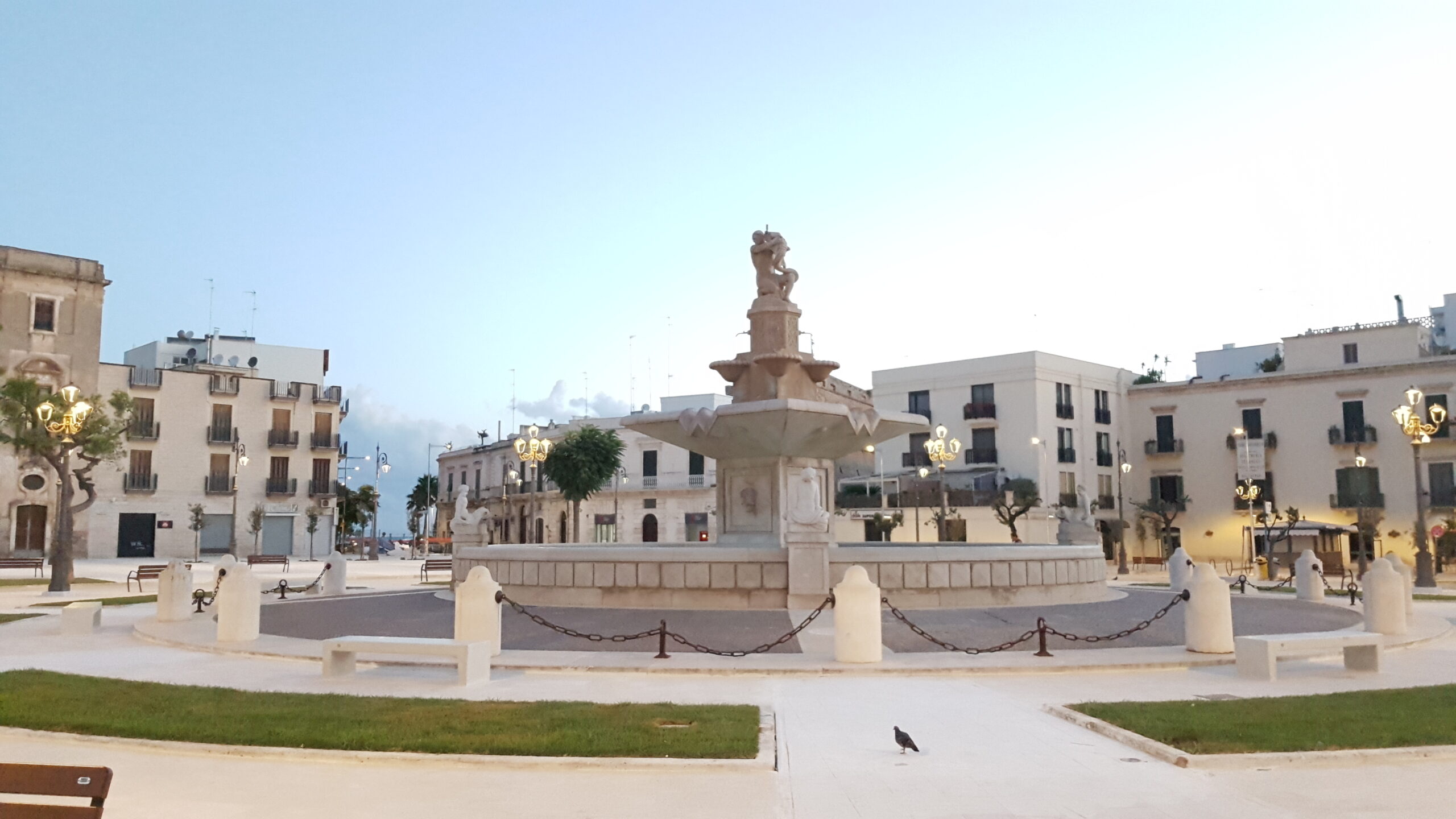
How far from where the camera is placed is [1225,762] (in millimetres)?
7539

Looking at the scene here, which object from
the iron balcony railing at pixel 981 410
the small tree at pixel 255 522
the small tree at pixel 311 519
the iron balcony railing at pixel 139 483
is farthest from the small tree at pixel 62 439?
the iron balcony railing at pixel 981 410

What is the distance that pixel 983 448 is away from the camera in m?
56.7

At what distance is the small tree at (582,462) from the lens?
59.4 meters

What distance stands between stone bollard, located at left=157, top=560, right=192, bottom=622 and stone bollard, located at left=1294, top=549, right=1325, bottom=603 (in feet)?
75.7

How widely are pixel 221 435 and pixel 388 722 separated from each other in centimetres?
5779

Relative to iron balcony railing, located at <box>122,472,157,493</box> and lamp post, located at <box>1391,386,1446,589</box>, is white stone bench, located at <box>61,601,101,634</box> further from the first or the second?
iron balcony railing, located at <box>122,472,157,493</box>

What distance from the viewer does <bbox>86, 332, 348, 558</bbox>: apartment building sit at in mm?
56781

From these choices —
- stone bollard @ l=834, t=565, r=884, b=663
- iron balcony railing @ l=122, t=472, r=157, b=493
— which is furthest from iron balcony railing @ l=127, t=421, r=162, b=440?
stone bollard @ l=834, t=565, r=884, b=663

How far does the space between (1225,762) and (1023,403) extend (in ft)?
161

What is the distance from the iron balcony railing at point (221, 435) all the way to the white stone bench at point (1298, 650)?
59.1 m

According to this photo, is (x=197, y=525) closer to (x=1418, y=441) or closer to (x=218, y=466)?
(x=218, y=466)

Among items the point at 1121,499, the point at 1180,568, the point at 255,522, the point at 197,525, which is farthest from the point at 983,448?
the point at 197,525

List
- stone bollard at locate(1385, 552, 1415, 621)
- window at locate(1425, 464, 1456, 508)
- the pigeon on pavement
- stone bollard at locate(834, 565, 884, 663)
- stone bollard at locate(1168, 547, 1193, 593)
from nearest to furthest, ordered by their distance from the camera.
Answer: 1. the pigeon on pavement
2. stone bollard at locate(834, 565, 884, 663)
3. stone bollard at locate(1385, 552, 1415, 621)
4. stone bollard at locate(1168, 547, 1193, 593)
5. window at locate(1425, 464, 1456, 508)

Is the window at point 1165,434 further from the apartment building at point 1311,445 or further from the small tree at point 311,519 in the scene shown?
the small tree at point 311,519
